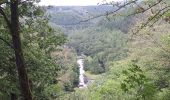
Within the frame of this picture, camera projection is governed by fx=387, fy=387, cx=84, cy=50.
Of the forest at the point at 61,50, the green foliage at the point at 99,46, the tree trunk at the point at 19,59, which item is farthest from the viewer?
the green foliage at the point at 99,46

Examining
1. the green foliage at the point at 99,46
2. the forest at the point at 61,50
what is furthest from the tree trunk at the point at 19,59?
the green foliage at the point at 99,46

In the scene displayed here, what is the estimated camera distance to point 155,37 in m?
27.0

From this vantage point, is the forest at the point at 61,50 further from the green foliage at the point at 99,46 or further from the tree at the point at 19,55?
the green foliage at the point at 99,46

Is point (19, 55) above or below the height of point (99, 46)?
above

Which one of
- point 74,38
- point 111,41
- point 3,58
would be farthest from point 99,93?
point 74,38

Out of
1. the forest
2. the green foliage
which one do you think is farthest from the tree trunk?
the green foliage

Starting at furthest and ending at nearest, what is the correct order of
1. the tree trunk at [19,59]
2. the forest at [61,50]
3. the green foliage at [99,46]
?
the green foliage at [99,46]
the tree trunk at [19,59]
the forest at [61,50]

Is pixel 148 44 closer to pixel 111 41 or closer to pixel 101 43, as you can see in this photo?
pixel 111 41

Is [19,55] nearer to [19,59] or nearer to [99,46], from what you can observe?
[19,59]

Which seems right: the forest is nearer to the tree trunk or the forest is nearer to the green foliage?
Answer: the tree trunk

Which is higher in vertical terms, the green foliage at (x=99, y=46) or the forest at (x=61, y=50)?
the forest at (x=61, y=50)

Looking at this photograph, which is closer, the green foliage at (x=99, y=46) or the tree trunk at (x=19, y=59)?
the tree trunk at (x=19, y=59)

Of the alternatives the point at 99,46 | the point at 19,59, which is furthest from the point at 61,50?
the point at 99,46

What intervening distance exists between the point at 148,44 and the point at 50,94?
9.42m
